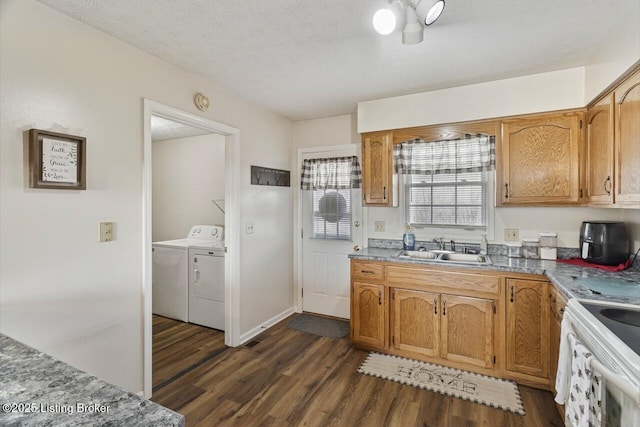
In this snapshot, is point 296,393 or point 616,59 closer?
point 616,59

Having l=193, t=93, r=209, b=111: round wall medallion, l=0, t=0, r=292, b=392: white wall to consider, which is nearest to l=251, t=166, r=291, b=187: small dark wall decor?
l=193, t=93, r=209, b=111: round wall medallion

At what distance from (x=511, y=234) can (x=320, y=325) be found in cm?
217

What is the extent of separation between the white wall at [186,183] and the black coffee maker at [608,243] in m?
3.92

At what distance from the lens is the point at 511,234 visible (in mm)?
2807

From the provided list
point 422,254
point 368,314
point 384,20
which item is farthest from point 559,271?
point 384,20

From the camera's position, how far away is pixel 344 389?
2297 mm

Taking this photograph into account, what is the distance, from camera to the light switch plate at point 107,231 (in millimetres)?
1884

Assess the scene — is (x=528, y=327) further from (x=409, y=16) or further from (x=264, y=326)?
(x=264, y=326)

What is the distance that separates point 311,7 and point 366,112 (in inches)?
60.9

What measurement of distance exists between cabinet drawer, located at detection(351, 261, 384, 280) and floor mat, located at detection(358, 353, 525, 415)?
28.0 inches

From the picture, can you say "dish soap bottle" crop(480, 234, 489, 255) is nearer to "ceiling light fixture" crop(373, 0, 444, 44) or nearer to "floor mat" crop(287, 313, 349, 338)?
"floor mat" crop(287, 313, 349, 338)

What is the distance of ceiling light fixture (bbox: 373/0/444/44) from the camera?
1.51m

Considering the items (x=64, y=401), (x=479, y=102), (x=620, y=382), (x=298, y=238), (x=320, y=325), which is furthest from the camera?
(x=298, y=238)

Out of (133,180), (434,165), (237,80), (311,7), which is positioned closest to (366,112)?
(434,165)
